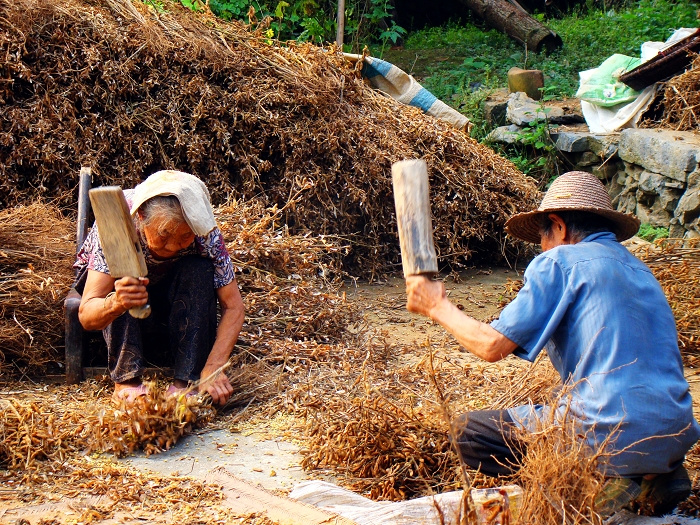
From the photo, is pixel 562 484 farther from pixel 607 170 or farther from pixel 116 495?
pixel 607 170

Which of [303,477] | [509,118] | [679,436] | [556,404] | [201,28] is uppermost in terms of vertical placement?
[201,28]

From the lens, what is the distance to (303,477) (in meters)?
2.99

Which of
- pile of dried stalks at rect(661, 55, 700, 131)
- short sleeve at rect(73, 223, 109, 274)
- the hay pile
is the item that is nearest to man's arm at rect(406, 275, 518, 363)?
short sleeve at rect(73, 223, 109, 274)

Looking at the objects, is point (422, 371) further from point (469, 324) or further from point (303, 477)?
point (469, 324)

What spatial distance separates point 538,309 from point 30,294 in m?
2.68

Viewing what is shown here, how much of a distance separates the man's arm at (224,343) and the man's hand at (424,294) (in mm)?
1239

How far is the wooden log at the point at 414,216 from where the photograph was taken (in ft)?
8.49

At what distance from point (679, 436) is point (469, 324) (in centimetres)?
76

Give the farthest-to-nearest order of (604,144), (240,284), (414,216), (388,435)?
(604,144)
(240,284)
(388,435)
(414,216)

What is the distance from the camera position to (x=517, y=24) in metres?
11.2

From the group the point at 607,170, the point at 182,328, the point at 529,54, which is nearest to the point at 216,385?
the point at 182,328

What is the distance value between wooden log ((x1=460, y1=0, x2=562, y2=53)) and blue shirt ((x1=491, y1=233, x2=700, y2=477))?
926 cm

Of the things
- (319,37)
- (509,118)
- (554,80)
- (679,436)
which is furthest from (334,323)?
(554,80)

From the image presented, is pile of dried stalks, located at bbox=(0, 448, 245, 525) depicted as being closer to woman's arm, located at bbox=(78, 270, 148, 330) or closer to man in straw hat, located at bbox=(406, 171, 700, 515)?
woman's arm, located at bbox=(78, 270, 148, 330)
